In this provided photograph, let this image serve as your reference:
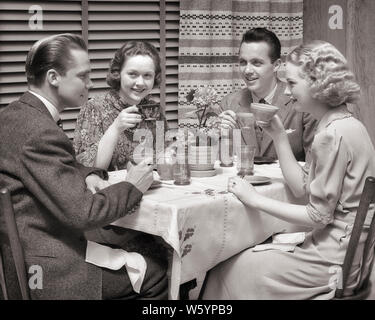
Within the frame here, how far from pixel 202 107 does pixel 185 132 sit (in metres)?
0.13

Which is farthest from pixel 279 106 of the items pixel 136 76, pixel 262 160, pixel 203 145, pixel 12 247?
pixel 12 247

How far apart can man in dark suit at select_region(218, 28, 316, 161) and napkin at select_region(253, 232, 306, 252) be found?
0.86 metres

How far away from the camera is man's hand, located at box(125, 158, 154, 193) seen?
1968mm

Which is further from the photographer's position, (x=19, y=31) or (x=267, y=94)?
(x=19, y=31)

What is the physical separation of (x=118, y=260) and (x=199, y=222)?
306 mm

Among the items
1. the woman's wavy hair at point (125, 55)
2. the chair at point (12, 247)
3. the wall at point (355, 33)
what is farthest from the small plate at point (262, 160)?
the wall at point (355, 33)

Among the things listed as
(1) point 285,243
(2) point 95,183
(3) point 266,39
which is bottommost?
(1) point 285,243

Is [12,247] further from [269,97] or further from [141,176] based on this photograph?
[269,97]

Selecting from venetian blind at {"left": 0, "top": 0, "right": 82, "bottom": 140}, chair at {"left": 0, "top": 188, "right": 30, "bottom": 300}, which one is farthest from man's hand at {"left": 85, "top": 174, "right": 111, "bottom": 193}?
venetian blind at {"left": 0, "top": 0, "right": 82, "bottom": 140}

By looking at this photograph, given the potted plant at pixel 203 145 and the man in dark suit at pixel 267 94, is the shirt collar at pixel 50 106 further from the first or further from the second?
the man in dark suit at pixel 267 94

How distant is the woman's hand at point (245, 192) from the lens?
79.7 inches

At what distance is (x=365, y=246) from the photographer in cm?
193
